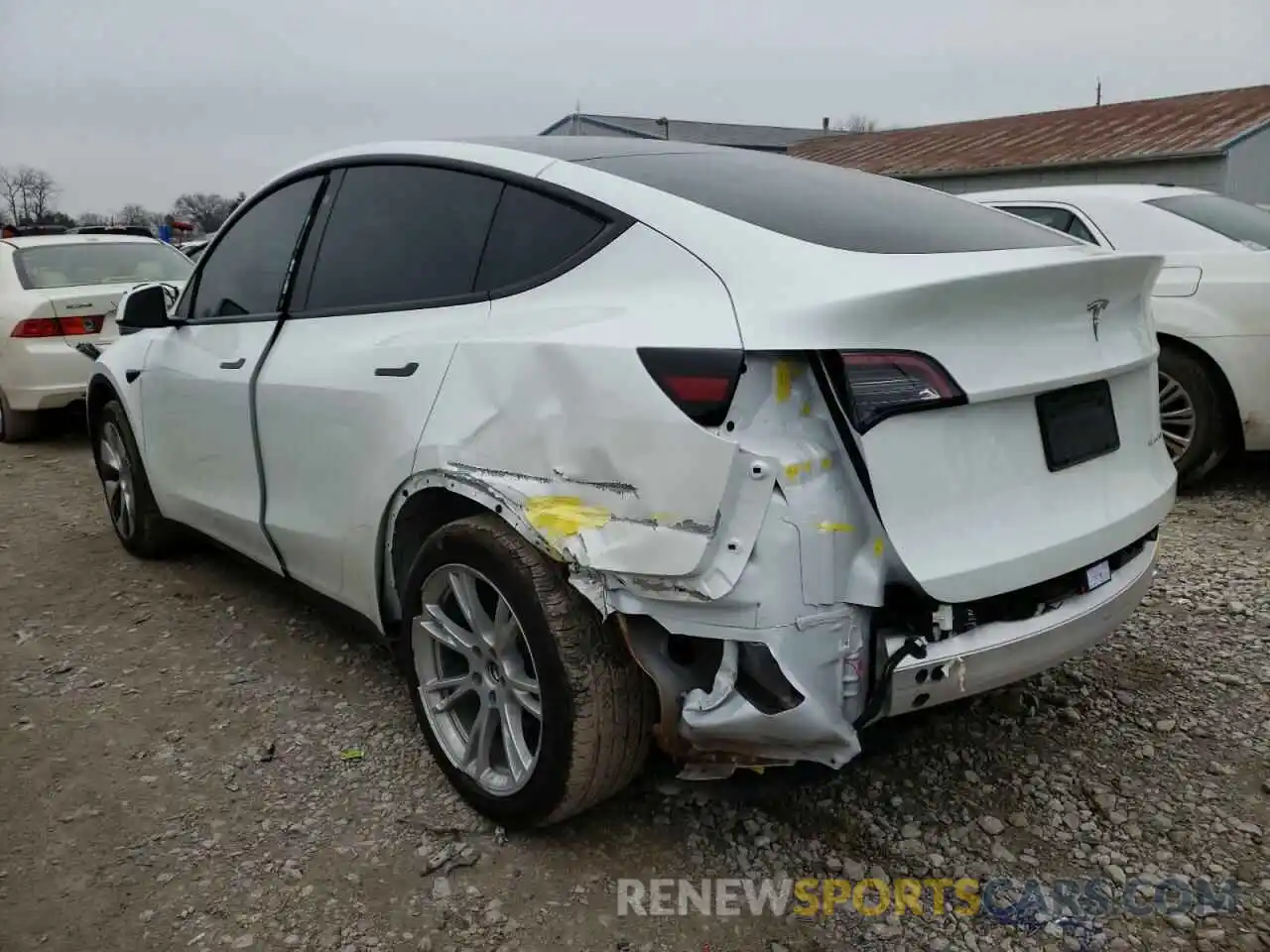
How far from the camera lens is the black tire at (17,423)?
24.9ft

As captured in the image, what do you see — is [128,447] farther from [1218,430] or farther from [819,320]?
[1218,430]

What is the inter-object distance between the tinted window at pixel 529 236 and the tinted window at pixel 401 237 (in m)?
0.06

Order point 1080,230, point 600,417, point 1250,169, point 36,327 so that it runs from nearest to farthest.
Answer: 1. point 600,417
2. point 1080,230
3. point 36,327
4. point 1250,169

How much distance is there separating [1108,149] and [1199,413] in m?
13.4

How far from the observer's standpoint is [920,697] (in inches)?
80.7

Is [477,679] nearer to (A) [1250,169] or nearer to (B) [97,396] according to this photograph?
(B) [97,396]

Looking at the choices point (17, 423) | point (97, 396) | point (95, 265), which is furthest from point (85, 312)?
→ point (97, 396)

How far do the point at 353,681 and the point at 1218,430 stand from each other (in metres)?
4.17

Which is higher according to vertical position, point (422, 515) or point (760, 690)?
point (422, 515)

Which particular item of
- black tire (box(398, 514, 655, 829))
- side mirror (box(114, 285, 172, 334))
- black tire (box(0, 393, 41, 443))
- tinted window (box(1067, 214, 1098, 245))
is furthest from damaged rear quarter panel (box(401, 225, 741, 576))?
black tire (box(0, 393, 41, 443))

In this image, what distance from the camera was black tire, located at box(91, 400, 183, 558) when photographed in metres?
4.46

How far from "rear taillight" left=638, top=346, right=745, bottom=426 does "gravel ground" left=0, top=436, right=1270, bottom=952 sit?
971 millimetres

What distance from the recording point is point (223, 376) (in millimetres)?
3525

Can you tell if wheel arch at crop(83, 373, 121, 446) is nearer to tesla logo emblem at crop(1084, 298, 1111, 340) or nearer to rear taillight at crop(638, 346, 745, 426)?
rear taillight at crop(638, 346, 745, 426)
